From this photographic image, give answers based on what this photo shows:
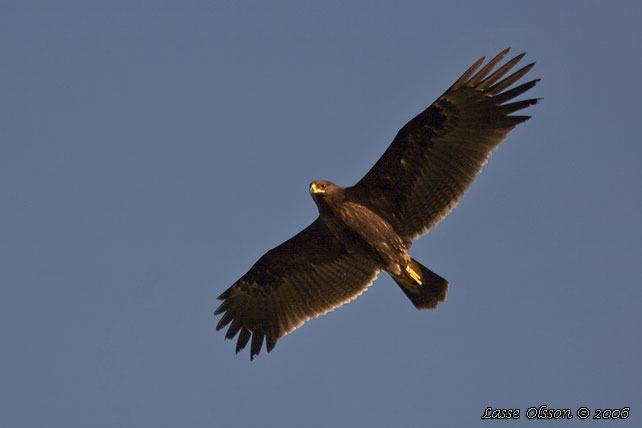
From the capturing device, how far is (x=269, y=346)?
13.5 m

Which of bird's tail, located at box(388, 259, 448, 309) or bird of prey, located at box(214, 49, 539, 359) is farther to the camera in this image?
bird's tail, located at box(388, 259, 448, 309)

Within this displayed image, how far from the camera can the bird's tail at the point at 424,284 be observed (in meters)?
12.0

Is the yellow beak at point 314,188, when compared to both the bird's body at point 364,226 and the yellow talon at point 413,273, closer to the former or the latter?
the bird's body at point 364,226

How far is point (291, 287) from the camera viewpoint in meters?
13.6

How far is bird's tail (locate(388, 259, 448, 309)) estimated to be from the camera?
12.0m

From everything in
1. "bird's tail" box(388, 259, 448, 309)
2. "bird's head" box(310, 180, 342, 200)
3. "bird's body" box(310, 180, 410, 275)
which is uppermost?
"bird's head" box(310, 180, 342, 200)

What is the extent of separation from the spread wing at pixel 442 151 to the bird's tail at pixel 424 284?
47cm

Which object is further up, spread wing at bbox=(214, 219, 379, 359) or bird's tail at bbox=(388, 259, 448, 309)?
spread wing at bbox=(214, 219, 379, 359)

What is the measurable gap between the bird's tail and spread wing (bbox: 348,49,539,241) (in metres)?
0.47

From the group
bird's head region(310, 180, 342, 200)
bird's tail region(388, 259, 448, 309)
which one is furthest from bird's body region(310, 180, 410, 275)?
bird's tail region(388, 259, 448, 309)

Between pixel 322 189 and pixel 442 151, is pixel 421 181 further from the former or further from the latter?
pixel 322 189

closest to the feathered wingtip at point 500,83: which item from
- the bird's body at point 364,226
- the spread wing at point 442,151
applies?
the spread wing at point 442,151

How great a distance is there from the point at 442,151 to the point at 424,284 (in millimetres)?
1877

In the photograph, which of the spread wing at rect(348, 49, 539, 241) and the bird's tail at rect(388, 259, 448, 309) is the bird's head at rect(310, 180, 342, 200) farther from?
the bird's tail at rect(388, 259, 448, 309)
